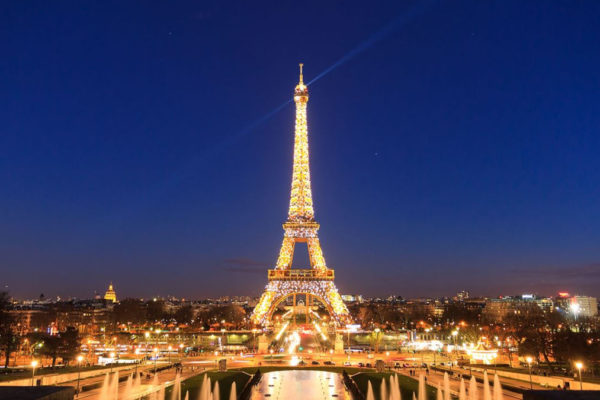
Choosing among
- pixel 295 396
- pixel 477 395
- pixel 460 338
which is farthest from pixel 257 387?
pixel 460 338

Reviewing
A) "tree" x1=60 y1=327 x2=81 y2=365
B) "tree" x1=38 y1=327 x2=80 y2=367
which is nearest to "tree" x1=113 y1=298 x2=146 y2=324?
"tree" x1=38 y1=327 x2=80 y2=367

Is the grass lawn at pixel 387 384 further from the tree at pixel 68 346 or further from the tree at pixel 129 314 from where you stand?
the tree at pixel 129 314

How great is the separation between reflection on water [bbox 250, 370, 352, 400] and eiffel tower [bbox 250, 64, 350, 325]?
39795 millimetres

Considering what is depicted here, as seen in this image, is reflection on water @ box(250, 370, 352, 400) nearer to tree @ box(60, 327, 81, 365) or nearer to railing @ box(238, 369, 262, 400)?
railing @ box(238, 369, 262, 400)

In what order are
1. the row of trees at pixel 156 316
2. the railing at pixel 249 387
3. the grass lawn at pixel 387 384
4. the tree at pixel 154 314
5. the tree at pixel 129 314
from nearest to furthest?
the railing at pixel 249 387 → the grass lawn at pixel 387 384 → the tree at pixel 129 314 → the row of trees at pixel 156 316 → the tree at pixel 154 314

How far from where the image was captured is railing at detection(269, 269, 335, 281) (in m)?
83.6

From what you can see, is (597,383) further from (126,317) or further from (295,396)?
(126,317)

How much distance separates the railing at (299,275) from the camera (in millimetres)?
83625

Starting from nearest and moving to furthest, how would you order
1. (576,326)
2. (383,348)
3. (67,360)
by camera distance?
1. (67,360)
2. (383,348)
3. (576,326)

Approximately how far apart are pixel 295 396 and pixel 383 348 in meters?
43.2

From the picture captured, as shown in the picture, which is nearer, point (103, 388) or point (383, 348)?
point (103, 388)

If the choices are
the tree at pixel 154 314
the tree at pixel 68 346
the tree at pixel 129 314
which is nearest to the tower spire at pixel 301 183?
the tree at pixel 68 346

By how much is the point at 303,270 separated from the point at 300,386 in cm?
4974

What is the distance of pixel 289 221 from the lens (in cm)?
8456
